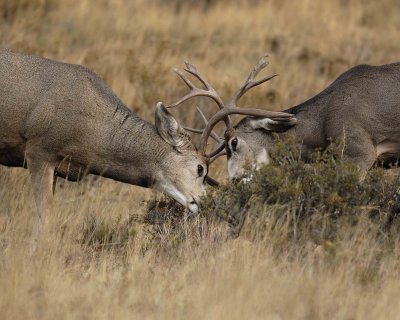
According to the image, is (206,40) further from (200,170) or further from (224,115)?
(200,170)

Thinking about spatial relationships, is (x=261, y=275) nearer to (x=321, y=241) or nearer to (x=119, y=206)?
(x=321, y=241)

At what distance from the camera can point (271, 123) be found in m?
12.0

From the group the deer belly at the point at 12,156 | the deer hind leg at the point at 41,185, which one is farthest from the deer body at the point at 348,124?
the deer belly at the point at 12,156

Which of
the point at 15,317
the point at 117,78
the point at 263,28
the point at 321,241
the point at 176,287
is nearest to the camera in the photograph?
the point at 15,317

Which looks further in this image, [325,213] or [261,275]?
[325,213]

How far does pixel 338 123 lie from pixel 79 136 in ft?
9.28

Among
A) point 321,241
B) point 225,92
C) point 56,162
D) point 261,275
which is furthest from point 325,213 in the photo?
point 225,92

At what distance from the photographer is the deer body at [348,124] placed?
36.8 ft

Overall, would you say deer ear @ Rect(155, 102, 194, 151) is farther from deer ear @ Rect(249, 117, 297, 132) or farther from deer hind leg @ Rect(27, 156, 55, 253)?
deer ear @ Rect(249, 117, 297, 132)

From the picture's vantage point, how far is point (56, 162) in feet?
34.4

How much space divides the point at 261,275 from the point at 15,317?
1.98 meters

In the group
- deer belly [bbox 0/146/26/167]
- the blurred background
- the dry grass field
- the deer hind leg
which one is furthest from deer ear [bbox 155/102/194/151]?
the blurred background

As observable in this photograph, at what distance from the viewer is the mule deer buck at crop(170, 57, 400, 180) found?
11.2 metres

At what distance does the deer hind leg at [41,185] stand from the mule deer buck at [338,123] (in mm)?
1649
